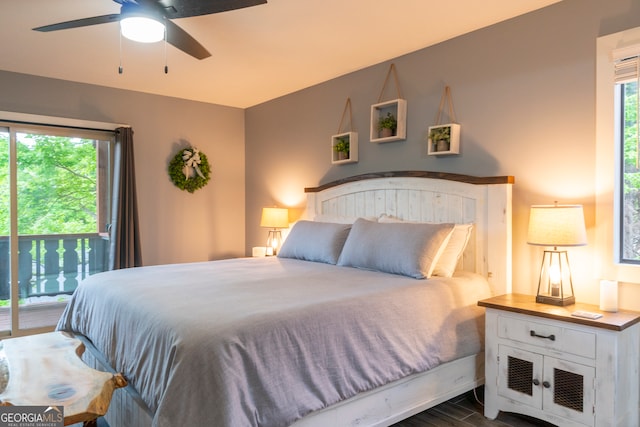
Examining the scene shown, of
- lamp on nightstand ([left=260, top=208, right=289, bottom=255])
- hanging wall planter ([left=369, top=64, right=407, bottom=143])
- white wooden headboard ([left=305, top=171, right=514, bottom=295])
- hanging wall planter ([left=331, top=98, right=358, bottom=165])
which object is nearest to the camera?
white wooden headboard ([left=305, top=171, right=514, bottom=295])

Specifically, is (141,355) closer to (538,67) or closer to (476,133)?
(476,133)

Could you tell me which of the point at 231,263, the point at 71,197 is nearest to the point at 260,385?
the point at 231,263

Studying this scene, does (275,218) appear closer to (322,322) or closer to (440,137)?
(440,137)

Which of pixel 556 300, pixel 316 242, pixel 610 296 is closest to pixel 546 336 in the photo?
pixel 556 300

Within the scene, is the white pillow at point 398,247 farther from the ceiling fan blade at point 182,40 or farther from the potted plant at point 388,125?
the ceiling fan blade at point 182,40

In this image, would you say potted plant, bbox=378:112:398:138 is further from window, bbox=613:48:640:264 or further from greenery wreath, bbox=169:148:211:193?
greenery wreath, bbox=169:148:211:193

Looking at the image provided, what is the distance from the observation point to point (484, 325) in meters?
2.66

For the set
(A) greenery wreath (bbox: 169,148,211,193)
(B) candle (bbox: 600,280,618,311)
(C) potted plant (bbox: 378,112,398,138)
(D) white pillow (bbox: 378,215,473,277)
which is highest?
(C) potted plant (bbox: 378,112,398,138)

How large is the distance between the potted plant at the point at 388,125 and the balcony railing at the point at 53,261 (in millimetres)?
3083

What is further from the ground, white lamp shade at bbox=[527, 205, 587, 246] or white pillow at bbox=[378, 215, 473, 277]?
white lamp shade at bbox=[527, 205, 587, 246]

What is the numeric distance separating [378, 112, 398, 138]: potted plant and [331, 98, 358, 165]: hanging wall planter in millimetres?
358

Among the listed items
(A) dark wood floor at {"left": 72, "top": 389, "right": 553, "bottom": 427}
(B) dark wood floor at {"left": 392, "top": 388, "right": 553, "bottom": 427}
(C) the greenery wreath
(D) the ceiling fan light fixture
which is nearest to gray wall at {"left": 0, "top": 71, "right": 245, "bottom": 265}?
(C) the greenery wreath

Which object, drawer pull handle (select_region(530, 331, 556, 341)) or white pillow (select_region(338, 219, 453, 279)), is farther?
white pillow (select_region(338, 219, 453, 279))

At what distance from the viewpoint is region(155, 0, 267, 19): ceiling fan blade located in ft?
7.12
